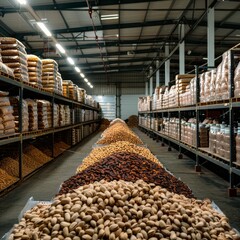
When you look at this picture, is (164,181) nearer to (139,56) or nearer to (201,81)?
(201,81)

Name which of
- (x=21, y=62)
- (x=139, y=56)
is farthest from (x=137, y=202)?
(x=139, y=56)

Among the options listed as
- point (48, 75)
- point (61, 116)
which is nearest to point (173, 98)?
point (61, 116)

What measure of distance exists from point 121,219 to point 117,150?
145 inches

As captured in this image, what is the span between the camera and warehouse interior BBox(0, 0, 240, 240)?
2564 millimetres

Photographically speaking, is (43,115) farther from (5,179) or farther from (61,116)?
(5,179)

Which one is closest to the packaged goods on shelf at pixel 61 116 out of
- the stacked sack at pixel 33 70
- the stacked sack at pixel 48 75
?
the stacked sack at pixel 48 75

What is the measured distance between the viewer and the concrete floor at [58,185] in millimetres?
4297

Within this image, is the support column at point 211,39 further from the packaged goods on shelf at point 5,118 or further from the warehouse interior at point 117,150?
the packaged goods on shelf at point 5,118

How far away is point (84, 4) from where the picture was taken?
11211mm

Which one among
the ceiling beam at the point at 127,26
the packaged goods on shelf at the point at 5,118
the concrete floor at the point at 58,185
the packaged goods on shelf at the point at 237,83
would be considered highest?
the ceiling beam at the point at 127,26

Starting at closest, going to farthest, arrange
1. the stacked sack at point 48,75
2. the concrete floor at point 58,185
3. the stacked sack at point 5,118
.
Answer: the concrete floor at point 58,185, the stacked sack at point 5,118, the stacked sack at point 48,75

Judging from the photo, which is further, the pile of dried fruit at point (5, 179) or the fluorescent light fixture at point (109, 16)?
the fluorescent light fixture at point (109, 16)

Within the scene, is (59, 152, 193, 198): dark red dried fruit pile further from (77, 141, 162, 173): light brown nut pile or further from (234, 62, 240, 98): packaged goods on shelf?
(234, 62, 240, 98): packaged goods on shelf

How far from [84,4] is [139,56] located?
552 inches
